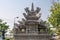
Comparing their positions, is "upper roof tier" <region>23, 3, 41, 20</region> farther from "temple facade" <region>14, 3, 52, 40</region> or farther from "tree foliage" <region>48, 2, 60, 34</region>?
"tree foliage" <region>48, 2, 60, 34</region>

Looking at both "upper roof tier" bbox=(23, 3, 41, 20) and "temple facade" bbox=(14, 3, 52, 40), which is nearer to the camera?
"temple facade" bbox=(14, 3, 52, 40)

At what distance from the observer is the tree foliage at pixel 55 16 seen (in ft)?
140

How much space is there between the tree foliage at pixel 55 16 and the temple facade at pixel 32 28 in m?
2.64

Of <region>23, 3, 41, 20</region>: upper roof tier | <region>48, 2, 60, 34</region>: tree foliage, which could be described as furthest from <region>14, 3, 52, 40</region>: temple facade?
<region>48, 2, 60, 34</region>: tree foliage

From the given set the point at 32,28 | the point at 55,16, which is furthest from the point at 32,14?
the point at 55,16

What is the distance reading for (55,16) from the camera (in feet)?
141

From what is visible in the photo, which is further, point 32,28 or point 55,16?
point 32,28

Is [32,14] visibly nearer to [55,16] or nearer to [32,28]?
[32,28]

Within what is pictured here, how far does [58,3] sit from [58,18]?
4583mm

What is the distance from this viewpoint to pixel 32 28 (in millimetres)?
46375

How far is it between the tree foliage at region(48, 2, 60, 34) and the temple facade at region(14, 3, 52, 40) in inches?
104

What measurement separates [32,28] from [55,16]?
7345 mm

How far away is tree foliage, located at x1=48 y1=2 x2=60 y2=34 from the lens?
42691 millimetres

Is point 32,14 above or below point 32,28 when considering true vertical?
above
